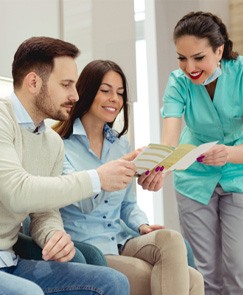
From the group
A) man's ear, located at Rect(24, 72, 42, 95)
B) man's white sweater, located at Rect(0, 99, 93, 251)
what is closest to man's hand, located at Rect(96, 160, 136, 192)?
man's white sweater, located at Rect(0, 99, 93, 251)

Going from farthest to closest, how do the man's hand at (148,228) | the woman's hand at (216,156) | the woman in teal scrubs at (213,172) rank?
1. the woman in teal scrubs at (213,172)
2. the woman's hand at (216,156)
3. the man's hand at (148,228)

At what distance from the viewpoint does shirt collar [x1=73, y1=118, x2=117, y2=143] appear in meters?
2.09

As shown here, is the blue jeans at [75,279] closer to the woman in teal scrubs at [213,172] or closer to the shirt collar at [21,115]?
the shirt collar at [21,115]

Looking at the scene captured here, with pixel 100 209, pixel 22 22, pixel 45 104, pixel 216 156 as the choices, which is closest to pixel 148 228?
pixel 100 209

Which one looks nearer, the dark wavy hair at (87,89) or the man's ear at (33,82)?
the man's ear at (33,82)

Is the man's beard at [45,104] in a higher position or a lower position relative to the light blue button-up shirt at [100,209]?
higher

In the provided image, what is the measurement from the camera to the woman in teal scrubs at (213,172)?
235 centimetres

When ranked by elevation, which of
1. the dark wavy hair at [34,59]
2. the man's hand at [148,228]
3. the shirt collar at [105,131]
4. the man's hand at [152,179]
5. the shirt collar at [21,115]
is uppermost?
the dark wavy hair at [34,59]

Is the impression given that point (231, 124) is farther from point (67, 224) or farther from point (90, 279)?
point (90, 279)

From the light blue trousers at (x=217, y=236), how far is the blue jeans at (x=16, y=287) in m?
1.14

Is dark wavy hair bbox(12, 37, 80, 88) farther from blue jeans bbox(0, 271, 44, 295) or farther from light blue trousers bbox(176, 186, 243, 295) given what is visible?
light blue trousers bbox(176, 186, 243, 295)

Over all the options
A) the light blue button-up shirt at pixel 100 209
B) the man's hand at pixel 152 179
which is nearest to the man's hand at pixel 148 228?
the light blue button-up shirt at pixel 100 209

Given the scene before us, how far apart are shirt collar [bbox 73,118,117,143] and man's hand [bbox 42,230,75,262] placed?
582mm

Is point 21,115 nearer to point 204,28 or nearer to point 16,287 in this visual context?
point 16,287
